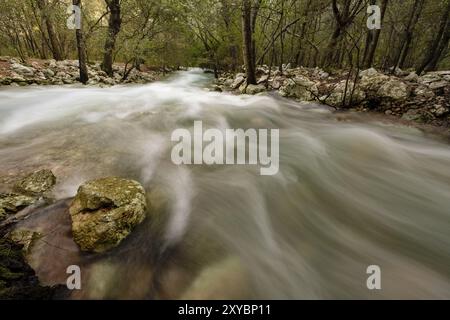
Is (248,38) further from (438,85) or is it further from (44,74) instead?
(44,74)

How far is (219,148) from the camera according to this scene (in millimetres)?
4730

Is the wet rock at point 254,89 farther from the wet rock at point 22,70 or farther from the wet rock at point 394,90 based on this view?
the wet rock at point 22,70

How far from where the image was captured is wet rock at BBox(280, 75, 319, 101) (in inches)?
337

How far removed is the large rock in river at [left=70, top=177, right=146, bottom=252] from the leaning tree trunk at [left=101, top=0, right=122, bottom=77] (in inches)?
507

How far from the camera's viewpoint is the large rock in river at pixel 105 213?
235 cm

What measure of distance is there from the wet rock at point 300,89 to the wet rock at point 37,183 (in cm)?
766

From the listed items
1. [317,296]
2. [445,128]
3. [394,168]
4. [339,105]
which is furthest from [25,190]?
[445,128]

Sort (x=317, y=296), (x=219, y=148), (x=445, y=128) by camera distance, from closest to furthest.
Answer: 1. (x=317, y=296)
2. (x=219, y=148)
3. (x=445, y=128)

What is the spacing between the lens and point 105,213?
2.42m

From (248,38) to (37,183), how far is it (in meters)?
8.41

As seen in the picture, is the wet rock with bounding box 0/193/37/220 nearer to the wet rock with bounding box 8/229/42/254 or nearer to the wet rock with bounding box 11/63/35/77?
the wet rock with bounding box 8/229/42/254

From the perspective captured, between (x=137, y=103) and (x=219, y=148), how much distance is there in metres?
4.40

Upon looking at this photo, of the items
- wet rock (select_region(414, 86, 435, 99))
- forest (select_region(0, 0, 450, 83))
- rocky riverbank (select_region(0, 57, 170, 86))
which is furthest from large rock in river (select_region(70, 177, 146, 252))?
rocky riverbank (select_region(0, 57, 170, 86))
